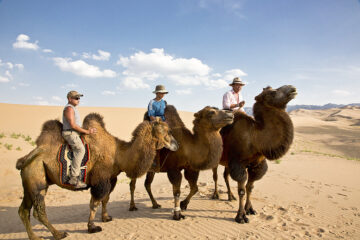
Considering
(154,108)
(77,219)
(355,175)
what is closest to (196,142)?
(154,108)

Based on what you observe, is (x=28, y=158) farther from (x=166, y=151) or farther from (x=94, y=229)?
(x=166, y=151)

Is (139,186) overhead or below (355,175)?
below

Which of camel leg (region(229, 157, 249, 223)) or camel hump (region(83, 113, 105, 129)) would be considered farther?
camel leg (region(229, 157, 249, 223))

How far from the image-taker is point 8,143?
503 inches

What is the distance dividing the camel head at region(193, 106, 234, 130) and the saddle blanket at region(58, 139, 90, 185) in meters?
2.46

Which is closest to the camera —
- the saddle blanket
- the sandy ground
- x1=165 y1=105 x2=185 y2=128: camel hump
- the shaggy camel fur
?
the saddle blanket

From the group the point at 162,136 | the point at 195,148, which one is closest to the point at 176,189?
the point at 195,148

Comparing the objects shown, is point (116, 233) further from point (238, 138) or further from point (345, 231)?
point (345, 231)

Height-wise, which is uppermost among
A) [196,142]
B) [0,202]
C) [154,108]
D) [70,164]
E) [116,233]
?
[154,108]

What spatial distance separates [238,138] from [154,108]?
7.33 ft

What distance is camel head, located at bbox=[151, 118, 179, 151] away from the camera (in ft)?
16.3

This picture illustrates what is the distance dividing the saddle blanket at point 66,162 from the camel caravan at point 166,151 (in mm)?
19

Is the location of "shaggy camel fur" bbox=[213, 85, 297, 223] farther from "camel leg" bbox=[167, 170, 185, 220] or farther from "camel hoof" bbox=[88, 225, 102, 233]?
"camel hoof" bbox=[88, 225, 102, 233]

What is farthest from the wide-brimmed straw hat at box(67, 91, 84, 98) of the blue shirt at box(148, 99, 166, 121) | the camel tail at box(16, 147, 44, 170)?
→ the blue shirt at box(148, 99, 166, 121)
